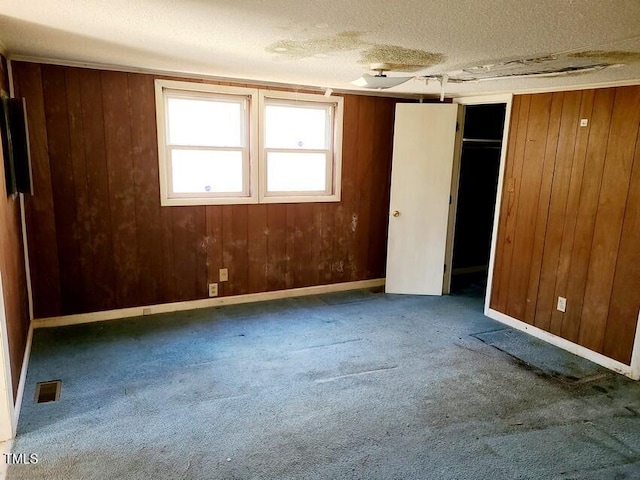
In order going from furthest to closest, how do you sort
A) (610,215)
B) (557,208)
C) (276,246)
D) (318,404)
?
(276,246) < (557,208) < (610,215) < (318,404)

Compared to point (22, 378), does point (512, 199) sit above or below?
above

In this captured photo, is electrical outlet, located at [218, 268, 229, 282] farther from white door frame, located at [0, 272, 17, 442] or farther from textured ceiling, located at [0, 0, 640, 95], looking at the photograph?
white door frame, located at [0, 272, 17, 442]

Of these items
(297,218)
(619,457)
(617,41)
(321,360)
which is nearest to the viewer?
(617,41)

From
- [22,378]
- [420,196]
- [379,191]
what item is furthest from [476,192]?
[22,378]

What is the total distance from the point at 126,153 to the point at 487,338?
11.2 ft

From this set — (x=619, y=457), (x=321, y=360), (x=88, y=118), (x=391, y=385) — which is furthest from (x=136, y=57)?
(x=619, y=457)

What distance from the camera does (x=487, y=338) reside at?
3754mm

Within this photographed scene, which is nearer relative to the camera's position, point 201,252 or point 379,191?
point 201,252

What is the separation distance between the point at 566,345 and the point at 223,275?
3063 mm

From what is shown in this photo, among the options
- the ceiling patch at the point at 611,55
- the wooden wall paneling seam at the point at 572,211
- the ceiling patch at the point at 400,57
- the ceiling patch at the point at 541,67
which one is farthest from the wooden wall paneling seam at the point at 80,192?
the wooden wall paneling seam at the point at 572,211

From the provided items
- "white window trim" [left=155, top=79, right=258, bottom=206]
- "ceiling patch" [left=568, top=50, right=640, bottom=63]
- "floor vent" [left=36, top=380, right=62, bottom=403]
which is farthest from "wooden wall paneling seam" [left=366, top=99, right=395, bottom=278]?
"floor vent" [left=36, top=380, right=62, bottom=403]

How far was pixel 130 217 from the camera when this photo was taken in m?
3.82

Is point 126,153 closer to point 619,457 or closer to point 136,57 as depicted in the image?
point 136,57

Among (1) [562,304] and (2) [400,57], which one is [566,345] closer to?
(1) [562,304]
